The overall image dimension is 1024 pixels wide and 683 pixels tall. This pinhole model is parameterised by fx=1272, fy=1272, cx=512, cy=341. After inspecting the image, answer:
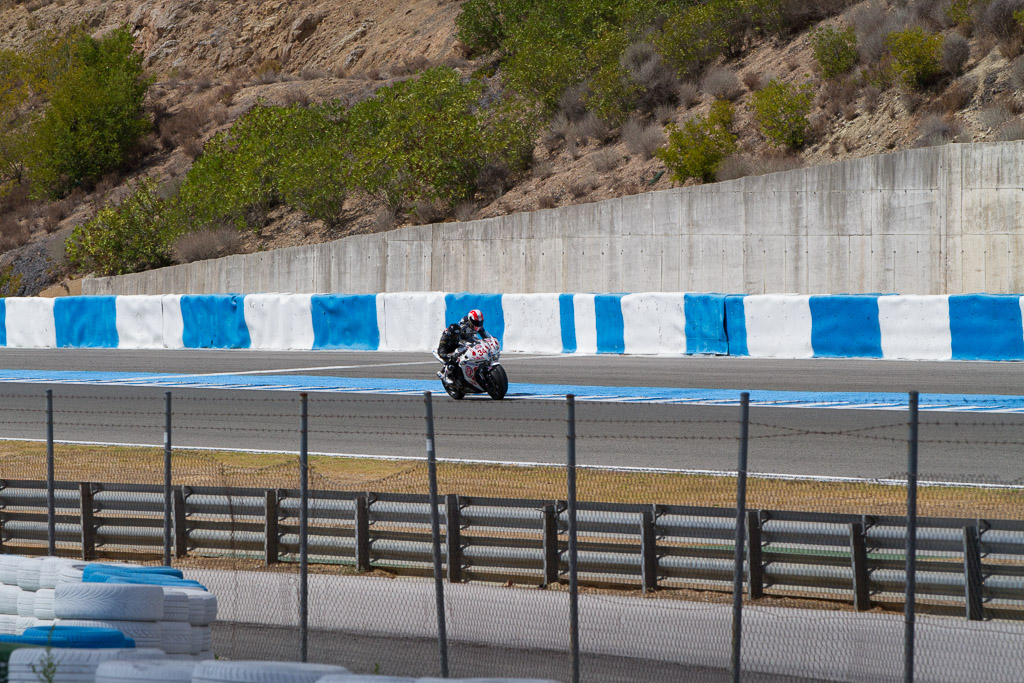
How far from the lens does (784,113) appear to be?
31844 millimetres

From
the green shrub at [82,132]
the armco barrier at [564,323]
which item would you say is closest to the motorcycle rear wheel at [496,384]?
the armco barrier at [564,323]

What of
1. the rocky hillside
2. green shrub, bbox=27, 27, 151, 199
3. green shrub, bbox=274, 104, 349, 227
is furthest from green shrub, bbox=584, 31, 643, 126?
green shrub, bbox=27, 27, 151, 199

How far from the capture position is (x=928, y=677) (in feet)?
23.2

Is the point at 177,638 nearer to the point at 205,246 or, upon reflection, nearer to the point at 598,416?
the point at 598,416

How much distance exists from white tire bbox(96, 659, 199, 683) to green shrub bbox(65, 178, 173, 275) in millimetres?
35402

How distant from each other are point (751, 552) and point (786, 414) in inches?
298

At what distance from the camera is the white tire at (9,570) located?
7.61 m

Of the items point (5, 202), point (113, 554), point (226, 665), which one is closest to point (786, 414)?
point (113, 554)

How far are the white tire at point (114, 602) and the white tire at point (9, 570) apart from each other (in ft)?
4.41

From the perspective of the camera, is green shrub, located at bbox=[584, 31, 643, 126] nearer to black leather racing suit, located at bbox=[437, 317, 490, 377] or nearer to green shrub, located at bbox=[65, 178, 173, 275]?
green shrub, located at bbox=[65, 178, 173, 275]

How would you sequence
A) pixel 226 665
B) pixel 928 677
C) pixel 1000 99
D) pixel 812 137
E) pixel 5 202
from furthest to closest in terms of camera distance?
pixel 5 202 < pixel 812 137 < pixel 1000 99 < pixel 928 677 < pixel 226 665

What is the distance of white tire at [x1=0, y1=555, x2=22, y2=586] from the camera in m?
7.61

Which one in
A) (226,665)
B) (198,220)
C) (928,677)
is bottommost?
(928,677)

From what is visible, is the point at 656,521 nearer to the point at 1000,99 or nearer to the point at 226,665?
the point at 226,665
